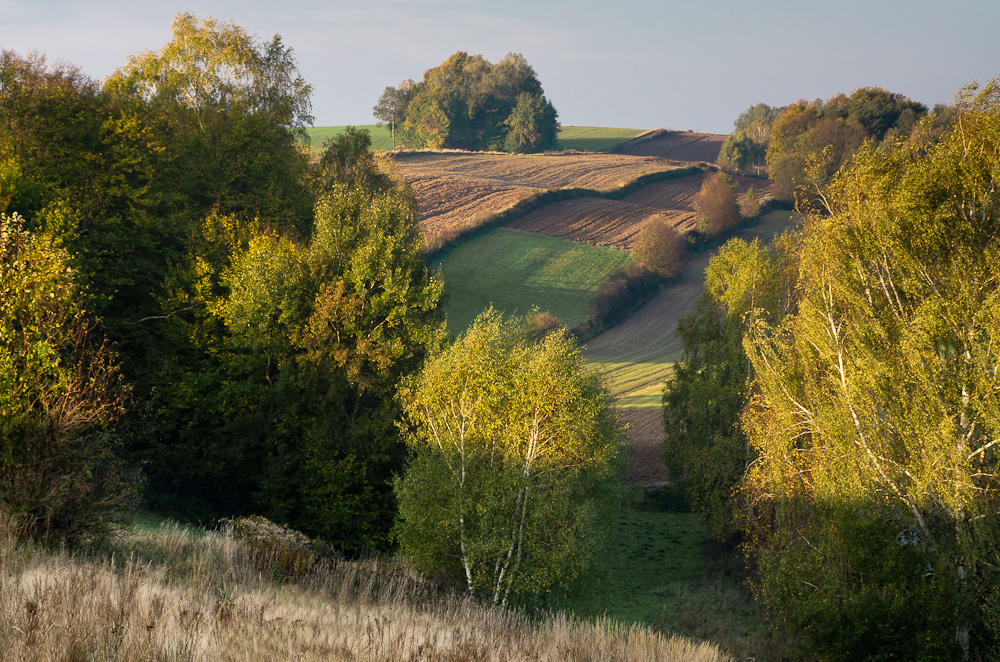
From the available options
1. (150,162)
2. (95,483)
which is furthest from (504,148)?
(95,483)

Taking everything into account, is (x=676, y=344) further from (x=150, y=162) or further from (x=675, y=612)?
(x=150, y=162)

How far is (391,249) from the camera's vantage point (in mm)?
30656

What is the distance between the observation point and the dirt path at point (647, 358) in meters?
49.5

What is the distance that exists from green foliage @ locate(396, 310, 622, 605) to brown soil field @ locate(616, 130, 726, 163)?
373 feet

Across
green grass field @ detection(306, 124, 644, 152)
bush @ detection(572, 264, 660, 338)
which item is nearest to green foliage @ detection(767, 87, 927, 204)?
bush @ detection(572, 264, 660, 338)

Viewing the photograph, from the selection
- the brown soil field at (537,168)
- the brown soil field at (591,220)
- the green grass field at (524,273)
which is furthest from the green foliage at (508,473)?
the brown soil field at (537,168)

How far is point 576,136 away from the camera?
15112cm

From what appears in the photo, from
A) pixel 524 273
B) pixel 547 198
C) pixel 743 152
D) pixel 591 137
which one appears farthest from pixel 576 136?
pixel 524 273

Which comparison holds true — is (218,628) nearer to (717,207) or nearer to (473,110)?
(717,207)

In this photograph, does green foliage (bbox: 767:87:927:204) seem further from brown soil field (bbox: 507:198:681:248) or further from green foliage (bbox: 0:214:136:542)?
green foliage (bbox: 0:214:136:542)

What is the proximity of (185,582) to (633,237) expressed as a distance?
3080 inches

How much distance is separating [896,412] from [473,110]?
4803 inches

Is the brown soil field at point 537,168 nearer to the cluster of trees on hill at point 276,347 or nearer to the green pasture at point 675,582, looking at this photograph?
the cluster of trees on hill at point 276,347

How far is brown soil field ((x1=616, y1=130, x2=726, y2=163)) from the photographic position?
132250mm
